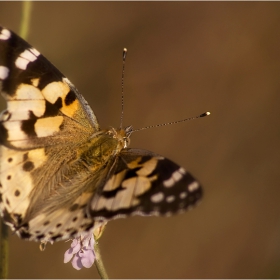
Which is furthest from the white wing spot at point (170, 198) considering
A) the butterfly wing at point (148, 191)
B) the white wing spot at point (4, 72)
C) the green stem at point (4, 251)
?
the white wing spot at point (4, 72)

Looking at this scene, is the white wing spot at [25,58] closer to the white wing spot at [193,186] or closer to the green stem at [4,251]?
the green stem at [4,251]

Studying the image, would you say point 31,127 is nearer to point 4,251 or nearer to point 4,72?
point 4,72

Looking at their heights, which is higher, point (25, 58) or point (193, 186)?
point (25, 58)

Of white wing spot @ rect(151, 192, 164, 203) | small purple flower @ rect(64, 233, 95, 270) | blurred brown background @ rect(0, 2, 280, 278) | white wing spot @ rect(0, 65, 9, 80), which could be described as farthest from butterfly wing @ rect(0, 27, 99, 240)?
blurred brown background @ rect(0, 2, 280, 278)

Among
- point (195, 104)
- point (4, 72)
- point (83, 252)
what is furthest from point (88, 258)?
point (195, 104)

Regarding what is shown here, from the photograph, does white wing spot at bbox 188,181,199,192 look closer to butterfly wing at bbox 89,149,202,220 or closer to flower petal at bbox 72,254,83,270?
butterfly wing at bbox 89,149,202,220

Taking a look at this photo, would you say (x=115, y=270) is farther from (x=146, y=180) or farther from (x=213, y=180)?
(x=146, y=180)

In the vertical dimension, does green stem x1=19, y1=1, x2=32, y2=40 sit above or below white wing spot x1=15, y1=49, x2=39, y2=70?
above
